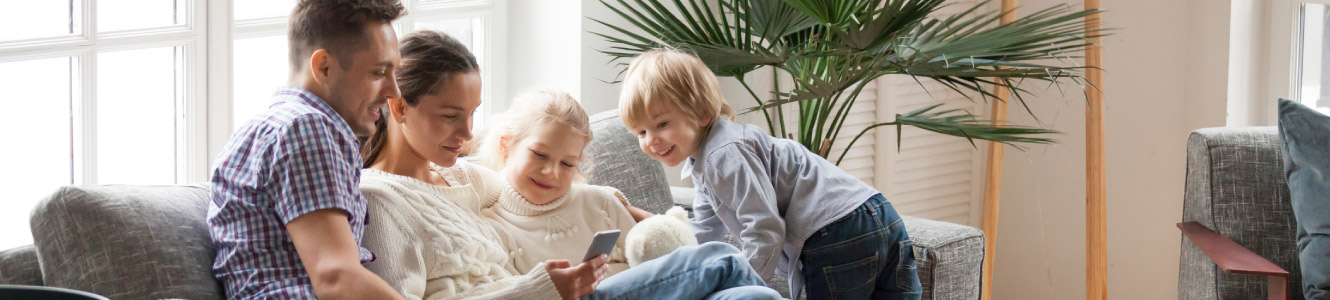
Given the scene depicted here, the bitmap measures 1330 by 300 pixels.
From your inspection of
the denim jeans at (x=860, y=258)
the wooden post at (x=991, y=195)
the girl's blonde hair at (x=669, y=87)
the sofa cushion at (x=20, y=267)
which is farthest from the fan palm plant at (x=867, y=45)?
the sofa cushion at (x=20, y=267)

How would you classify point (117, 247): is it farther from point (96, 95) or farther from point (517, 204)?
point (96, 95)

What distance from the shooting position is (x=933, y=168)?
365cm

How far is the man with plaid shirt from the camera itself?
1436mm

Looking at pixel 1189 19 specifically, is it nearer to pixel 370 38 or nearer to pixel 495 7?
pixel 495 7

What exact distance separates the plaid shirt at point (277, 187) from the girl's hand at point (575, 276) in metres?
0.30

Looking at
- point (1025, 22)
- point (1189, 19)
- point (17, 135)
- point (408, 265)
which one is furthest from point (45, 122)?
point (1189, 19)

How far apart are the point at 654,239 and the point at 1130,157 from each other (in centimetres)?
204

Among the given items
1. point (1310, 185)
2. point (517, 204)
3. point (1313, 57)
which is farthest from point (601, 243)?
point (1313, 57)

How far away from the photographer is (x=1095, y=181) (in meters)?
2.96

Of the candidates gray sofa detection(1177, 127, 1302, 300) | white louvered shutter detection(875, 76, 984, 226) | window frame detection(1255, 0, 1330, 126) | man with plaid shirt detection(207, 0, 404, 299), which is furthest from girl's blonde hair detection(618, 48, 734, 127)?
window frame detection(1255, 0, 1330, 126)

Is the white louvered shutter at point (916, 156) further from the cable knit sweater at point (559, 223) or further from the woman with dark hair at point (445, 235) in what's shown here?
the woman with dark hair at point (445, 235)

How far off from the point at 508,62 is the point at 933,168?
139 centimetres

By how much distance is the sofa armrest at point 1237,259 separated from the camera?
223cm

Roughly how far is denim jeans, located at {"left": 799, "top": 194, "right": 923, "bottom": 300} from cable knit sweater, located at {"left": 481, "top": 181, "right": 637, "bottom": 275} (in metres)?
0.35
